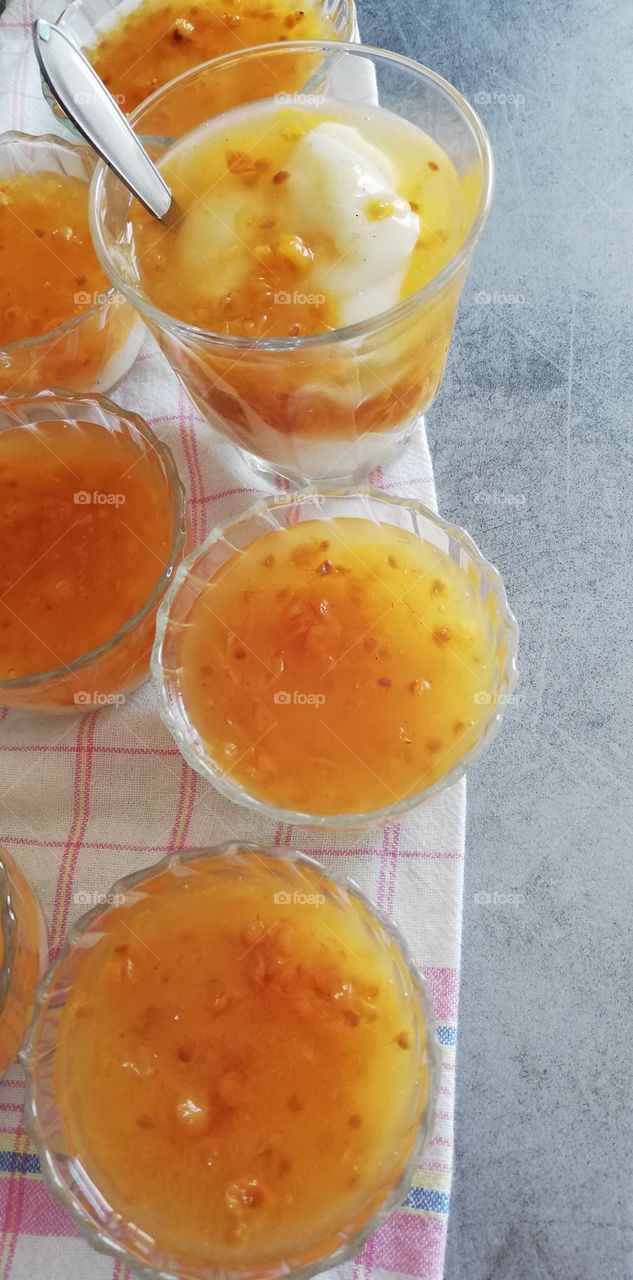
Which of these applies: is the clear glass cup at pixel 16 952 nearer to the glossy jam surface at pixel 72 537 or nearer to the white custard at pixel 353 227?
the glossy jam surface at pixel 72 537

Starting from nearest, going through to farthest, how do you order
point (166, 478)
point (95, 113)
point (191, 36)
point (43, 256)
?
point (95, 113) → point (166, 478) → point (43, 256) → point (191, 36)

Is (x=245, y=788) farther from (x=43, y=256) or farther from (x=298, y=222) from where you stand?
(x=43, y=256)

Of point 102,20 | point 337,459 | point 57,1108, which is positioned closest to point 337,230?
point 337,459

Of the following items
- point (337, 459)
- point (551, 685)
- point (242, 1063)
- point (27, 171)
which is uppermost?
point (27, 171)

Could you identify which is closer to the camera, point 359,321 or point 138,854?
point 359,321

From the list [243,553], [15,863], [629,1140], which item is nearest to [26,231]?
[243,553]

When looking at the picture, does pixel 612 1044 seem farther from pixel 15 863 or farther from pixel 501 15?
pixel 501 15

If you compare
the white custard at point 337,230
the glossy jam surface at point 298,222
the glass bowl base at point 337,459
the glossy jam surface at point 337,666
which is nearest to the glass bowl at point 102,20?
the glossy jam surface at point 298,222
